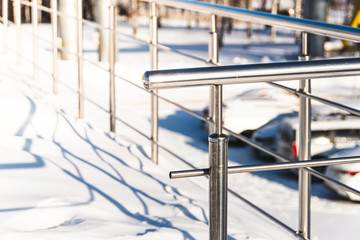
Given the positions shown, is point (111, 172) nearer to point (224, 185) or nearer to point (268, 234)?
point (268, 234)

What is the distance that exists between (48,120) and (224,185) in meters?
2.77

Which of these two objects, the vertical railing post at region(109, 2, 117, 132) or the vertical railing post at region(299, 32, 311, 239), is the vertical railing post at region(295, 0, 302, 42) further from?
the vertical railing post at region(299, 32, 311, 239)

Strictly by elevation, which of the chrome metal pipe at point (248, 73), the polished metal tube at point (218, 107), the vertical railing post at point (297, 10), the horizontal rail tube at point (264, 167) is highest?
the chrome metal pipe at point (248, 73)

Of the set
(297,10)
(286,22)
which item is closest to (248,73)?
(286,22)

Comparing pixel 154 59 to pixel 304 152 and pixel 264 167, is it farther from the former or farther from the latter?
pixel 264 167

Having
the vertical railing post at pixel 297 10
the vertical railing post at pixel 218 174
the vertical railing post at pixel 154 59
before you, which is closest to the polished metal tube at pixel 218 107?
the vertical railing post at pixel 218 174

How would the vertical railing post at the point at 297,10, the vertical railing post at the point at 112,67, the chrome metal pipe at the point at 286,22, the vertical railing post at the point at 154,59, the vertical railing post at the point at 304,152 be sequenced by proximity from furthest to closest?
the vertical railing post at the point at 297,10 → the vertical railing post at the point at 112,67 → the vertical railing post at the point at 154,59 → the vertical railing post at the point at 304,152 → the chrome metal pipe at the point at 286,22

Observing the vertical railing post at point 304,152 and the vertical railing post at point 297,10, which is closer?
the vertical railing post at point 304,152

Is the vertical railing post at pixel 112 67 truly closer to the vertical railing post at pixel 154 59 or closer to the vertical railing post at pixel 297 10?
the vertical railing post at pixel 154 59

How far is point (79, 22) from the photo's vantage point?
501 centimetres

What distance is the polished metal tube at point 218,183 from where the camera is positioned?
1.59 meters

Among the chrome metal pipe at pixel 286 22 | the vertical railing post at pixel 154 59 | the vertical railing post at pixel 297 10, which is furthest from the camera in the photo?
the vertical railing post at pixel 297 10

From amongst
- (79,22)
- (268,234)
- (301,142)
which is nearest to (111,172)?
(268,234)

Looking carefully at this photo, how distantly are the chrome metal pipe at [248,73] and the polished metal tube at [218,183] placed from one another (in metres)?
0.15
